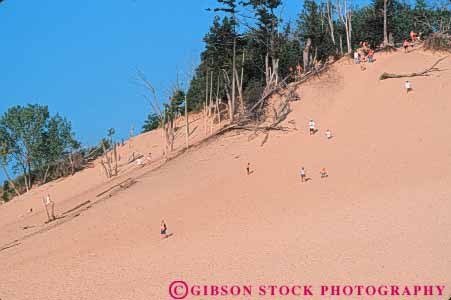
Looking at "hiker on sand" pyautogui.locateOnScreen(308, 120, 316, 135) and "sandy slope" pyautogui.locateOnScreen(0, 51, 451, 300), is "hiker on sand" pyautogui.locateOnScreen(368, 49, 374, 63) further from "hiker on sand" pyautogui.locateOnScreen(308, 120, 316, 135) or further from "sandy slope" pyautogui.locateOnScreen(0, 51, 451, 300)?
"hiker on sand" pyautogui.locateOnScreen(308, 120, 316, 135)

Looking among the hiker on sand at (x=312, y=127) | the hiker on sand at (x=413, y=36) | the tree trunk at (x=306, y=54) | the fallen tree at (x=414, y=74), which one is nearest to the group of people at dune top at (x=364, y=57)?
the fallen tree at (x=414, y=74)

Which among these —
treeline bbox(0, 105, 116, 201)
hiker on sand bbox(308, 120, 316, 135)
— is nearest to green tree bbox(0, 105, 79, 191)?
treeline bbox(0, 105, 116, 201)

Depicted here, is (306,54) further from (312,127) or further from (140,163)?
(140,163)

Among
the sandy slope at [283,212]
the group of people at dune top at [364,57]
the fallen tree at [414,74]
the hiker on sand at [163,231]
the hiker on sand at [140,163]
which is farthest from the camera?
the group of people at dune top at [364,57]

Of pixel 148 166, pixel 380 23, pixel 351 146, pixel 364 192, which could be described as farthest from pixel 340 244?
pixel 380 23

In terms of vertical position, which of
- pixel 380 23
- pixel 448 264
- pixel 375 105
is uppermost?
pixel 380 23

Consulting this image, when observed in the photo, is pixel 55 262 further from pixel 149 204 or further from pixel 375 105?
pixel 375 105

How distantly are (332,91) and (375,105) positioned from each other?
4249 mm

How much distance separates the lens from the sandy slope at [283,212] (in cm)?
1781

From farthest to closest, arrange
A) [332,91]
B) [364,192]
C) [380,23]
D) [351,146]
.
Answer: [380,23], [332,91], [351,146], [364,192]

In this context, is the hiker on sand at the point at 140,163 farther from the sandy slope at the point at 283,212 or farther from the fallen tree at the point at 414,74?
the fallen tree at the point at 414,74

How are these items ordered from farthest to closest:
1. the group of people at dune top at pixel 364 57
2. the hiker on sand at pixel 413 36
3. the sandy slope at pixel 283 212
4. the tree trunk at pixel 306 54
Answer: the tree trunk at pixel 306 54 < the hiker on sand at pixel 413 36 < the group of people at dune top at pixel 364 57 < the sandy slope at pixel 283 212

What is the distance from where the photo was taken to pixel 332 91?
3912 centimetres

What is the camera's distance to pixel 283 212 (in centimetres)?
2370
